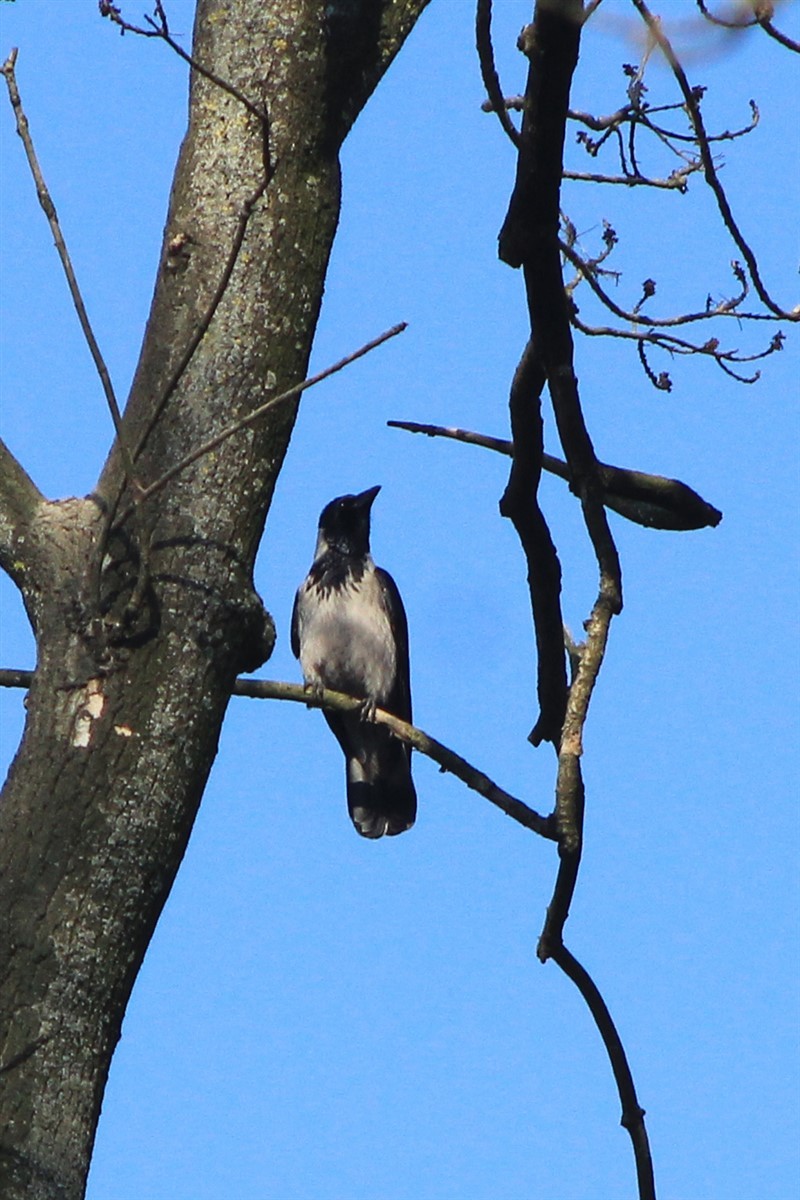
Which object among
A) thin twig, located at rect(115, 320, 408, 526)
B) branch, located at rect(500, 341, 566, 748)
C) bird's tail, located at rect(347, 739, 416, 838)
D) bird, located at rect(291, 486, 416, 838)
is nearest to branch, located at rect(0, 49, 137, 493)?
thin twig, located at rect(115, 320, 408, 526)

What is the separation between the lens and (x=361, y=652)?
23.2 ft

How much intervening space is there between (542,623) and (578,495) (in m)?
0.34

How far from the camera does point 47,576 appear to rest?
257 centimetres

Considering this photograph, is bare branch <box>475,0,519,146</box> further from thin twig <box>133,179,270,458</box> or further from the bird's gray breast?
the bird's gray breast

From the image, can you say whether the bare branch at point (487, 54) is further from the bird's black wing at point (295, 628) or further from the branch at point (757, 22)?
the bird's black wing at point (295, 628)

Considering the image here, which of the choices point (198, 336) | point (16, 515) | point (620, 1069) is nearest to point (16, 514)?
point (16, 515)

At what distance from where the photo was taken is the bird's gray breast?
7082 millimetres

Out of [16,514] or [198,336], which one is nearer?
[198,336]

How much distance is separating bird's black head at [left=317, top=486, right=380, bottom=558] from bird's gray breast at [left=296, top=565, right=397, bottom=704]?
259 millimetres

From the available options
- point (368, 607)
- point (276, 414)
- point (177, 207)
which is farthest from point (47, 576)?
point (368, 607)

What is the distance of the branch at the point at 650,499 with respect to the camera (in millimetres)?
3215

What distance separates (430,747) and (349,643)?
3.81 m

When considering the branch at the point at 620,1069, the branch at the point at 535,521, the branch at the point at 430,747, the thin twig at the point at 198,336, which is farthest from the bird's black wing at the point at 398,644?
the thin twig at the point at 198,336

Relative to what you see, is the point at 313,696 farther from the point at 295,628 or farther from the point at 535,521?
the point at 295,628
